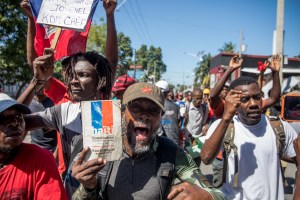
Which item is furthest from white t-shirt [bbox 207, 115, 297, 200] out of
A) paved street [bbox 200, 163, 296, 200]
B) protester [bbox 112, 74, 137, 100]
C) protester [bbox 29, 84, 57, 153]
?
paved street [bbox 200, 163, 296, 200]

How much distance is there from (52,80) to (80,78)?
0.86 m

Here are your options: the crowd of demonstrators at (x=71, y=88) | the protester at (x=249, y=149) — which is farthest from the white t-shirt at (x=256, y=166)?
the crowd of demonstrators at (x=71, y=88)

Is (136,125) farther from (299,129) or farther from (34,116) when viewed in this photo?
(299,129)

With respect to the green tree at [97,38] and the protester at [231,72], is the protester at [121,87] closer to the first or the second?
the protester at [231,72]

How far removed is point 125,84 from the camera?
14.0ft

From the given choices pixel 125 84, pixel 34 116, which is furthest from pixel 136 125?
pixel 125 84

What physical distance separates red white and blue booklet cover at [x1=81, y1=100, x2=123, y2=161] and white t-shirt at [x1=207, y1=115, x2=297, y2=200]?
1307 millimetres

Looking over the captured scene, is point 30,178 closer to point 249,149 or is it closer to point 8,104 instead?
point 8,104

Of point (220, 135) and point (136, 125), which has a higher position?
point (136, 125)

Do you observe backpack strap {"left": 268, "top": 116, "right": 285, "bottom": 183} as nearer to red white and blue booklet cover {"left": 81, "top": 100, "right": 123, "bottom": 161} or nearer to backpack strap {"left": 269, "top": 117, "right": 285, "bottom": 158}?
backpack strap {"left": 269, "top": 117, "right": 285, "bottom": 158}

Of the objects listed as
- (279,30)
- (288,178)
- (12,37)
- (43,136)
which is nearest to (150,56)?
(12,37)

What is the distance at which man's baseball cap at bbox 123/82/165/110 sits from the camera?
1855mm

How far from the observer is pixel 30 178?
6.07 feet

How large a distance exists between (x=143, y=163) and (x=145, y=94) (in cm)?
42
